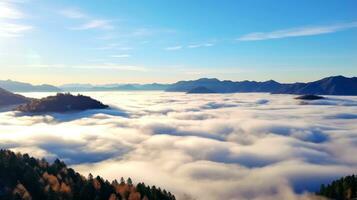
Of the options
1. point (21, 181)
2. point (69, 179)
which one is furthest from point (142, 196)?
point (21, 181)

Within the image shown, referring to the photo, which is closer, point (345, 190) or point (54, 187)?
point (54, 187)

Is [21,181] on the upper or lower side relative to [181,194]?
upper

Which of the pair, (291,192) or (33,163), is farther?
(291,192)

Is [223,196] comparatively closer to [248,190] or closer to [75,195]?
[248,190]

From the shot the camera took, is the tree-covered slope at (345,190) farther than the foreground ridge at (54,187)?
Yes

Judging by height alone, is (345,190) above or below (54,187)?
below

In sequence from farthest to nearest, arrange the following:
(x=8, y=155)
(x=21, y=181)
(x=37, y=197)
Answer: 1. (x=8, y=155)
2. (x=21, y=181)
3. (x=37, y=197)

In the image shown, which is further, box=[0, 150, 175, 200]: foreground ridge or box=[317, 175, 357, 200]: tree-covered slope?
box=[317, 175, 357, 200]: tree-covered slope

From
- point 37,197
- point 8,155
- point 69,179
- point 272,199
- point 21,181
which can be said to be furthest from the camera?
point 272,199
